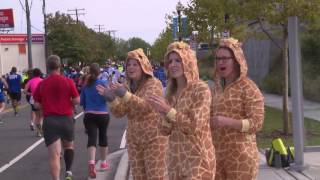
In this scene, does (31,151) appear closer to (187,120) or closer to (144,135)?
(144,135)

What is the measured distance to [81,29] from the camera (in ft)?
249

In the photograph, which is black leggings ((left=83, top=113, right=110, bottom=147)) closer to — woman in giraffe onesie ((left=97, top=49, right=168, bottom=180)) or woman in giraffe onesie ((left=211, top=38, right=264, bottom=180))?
woman in giraffe onesie ((left=97, top=49, right=168, bottom=180))

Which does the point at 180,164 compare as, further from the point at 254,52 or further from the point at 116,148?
the point at 254,52

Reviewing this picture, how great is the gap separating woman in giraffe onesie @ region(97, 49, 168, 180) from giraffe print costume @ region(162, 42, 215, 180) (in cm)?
80

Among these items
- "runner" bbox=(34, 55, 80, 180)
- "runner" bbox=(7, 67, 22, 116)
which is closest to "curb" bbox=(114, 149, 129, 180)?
"runner" bbox=(34, 55, 80, 180)

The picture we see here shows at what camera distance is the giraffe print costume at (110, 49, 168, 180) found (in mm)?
5094

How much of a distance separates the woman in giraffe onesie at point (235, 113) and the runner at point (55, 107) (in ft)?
11.6

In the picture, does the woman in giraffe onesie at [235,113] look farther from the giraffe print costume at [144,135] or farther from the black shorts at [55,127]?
the black shorts at [55,127]

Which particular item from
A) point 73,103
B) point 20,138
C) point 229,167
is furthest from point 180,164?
point 20,138

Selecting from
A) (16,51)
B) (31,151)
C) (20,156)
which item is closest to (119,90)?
(20,156)

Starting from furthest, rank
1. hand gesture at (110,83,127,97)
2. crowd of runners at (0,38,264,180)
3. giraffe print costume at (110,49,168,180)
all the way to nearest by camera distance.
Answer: giraffe print costume at (110,49,168,180) < hand gesture at (110,83,127,97) < crowd of runners at (0,38,264,180)

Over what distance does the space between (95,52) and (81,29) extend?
5351 millimetres

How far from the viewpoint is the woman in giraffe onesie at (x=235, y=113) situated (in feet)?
14.9

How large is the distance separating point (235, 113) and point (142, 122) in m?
0.96
